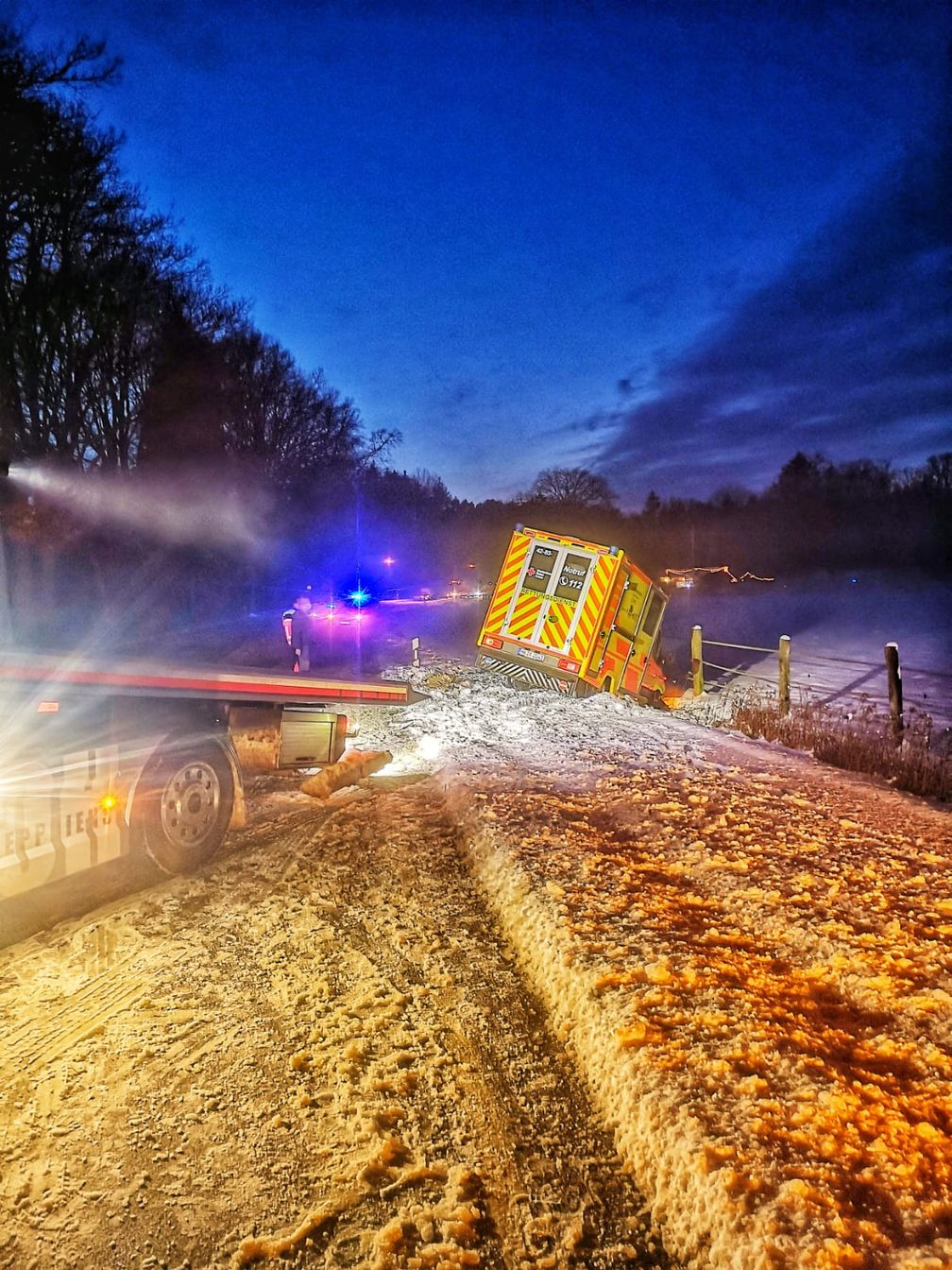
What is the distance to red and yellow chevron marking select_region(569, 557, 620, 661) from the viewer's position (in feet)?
40.2

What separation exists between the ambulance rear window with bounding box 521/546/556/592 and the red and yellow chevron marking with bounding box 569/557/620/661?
83 centimetres

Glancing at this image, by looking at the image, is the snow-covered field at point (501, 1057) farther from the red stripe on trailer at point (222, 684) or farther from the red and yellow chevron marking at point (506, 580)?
the red and yellow chevron marking at point (506, 580)

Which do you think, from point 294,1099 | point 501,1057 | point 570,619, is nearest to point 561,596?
point 570,619

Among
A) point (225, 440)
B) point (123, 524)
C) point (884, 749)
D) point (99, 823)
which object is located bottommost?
point (884, 749)

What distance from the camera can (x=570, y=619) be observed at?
12.4 meters

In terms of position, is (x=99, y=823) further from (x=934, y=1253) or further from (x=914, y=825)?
(x=914, y=825)

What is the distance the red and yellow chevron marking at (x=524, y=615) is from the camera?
12805 millimetres

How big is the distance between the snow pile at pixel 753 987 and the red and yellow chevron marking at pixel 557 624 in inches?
227

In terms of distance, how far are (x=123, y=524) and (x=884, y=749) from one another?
80.0ft

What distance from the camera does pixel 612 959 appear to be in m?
3.55

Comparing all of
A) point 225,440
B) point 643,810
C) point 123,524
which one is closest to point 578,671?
point 643,810

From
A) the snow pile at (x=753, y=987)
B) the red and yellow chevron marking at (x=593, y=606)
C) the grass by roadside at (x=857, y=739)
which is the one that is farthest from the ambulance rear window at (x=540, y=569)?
the snow pile at (x=753, y=987)

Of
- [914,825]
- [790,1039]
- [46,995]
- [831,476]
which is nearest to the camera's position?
[790,1039]

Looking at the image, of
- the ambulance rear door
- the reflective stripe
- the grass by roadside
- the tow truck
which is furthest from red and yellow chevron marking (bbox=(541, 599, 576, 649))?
the tow truck
